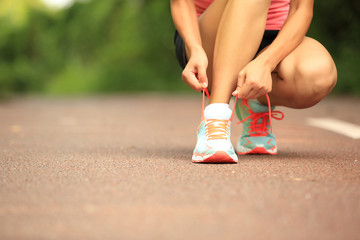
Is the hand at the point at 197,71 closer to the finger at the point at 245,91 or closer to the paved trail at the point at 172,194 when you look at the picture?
the finger at the point at 245,91

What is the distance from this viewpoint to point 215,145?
112 inches

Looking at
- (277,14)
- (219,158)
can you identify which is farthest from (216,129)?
(277,14)

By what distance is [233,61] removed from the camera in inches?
118

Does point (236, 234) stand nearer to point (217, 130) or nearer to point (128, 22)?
point (217, 130)

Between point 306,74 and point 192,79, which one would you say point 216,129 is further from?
point 306,74

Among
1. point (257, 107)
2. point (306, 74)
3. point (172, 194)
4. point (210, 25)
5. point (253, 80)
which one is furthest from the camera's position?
point (257, 107)

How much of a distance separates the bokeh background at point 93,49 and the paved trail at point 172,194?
46.1 ft

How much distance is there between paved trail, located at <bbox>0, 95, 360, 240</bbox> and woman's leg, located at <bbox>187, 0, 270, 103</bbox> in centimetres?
38

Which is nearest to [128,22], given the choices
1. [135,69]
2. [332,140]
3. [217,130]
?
[135,69]

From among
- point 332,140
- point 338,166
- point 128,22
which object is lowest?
point 128,22

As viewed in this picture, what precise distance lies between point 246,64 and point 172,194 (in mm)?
1065

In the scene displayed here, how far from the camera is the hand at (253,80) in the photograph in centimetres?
286

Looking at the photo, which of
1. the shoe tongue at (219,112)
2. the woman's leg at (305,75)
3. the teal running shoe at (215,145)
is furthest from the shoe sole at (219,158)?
the woman's leg at (305,75)

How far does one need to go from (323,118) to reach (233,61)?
12.3 feet
